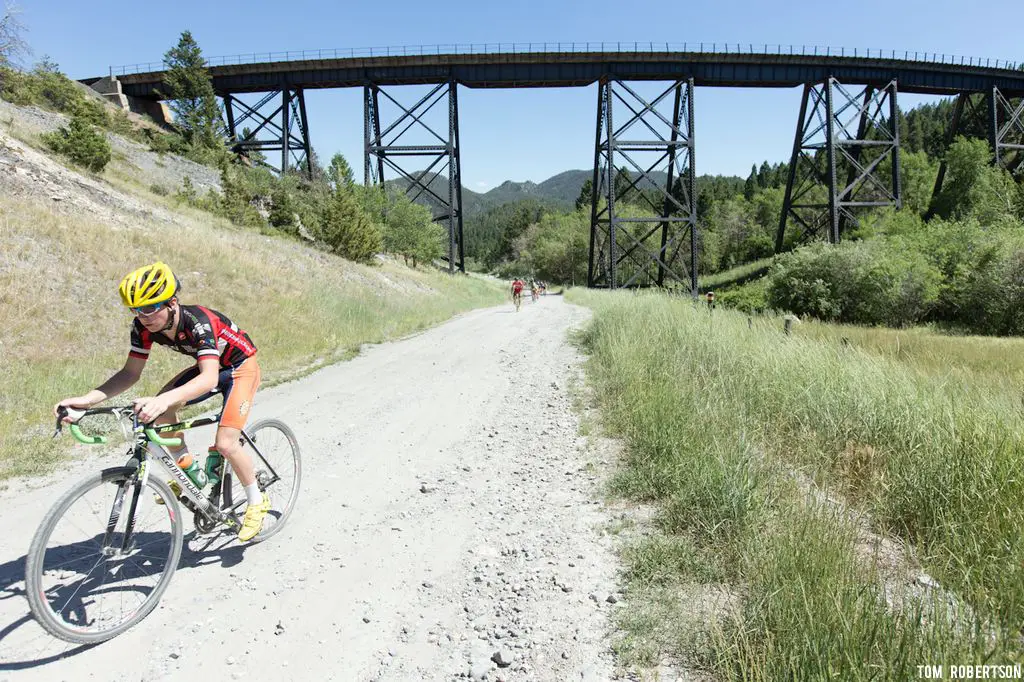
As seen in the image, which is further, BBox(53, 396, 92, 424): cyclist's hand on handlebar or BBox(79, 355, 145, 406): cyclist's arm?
BBox(79, 355, 145, 406): cyclist's arm

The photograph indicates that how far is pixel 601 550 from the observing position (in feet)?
10.4

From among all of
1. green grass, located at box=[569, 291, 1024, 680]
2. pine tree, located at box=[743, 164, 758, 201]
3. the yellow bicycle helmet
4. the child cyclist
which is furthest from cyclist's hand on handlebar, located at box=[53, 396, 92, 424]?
pine tree, located at box=[743, 164, 758, 201]

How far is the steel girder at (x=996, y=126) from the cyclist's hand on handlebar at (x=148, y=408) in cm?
4492

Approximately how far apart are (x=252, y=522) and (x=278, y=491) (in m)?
0.77

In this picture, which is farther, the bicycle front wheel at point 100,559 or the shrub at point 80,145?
the shrub at point 80,145

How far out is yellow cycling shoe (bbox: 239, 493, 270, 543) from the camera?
3180 millimetres

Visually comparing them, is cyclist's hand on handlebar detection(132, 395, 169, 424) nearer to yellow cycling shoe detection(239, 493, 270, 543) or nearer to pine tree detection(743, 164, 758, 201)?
yellow cycling shoe detection(239, 493, 270, 543)

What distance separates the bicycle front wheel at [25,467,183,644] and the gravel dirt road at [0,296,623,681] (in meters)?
0.12

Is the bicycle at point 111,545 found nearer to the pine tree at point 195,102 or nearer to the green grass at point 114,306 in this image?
the green grass at point 114,306

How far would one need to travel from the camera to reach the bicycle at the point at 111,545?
245cm

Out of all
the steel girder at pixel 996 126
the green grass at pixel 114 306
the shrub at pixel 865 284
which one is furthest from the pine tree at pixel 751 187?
the green grass at pixel 114 306

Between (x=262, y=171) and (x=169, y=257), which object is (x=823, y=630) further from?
(x=262, y=171)

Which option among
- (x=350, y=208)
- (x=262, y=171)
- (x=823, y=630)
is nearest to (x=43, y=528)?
(x=823, y=630)

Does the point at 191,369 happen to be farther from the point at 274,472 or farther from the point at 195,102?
the point at 195,102
